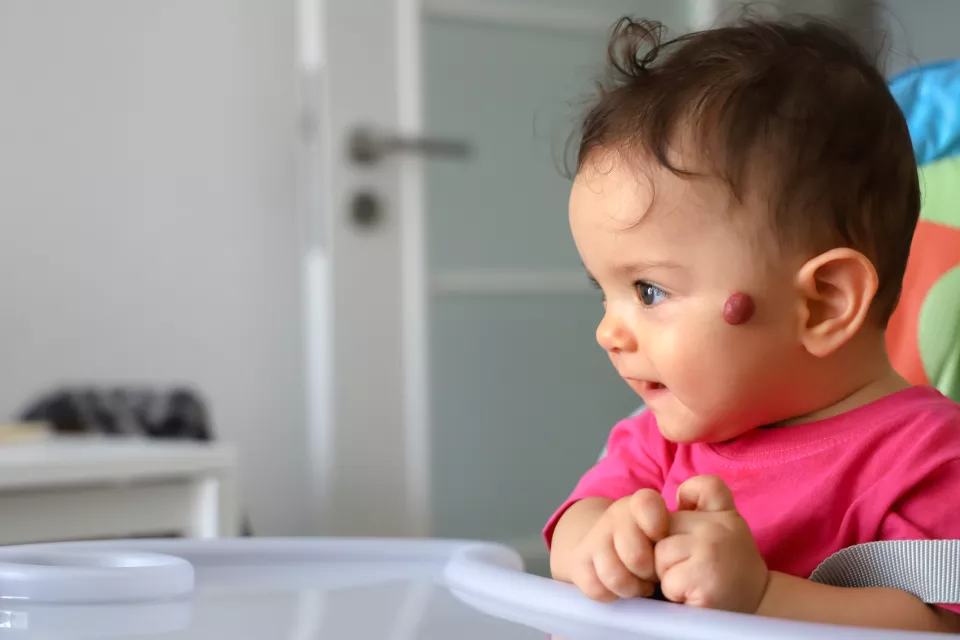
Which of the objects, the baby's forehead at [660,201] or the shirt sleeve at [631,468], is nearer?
the baby's forehead at [660,201]

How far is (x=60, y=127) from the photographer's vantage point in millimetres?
1926

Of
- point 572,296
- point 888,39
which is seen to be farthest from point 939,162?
point 572,296

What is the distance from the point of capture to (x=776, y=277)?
50 cm

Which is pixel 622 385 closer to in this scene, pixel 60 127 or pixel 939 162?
pixel 60 127

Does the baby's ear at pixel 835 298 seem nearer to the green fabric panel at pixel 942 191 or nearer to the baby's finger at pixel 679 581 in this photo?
A: the baby's finger at pixel 679 581

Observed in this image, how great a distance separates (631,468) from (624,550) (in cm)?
19

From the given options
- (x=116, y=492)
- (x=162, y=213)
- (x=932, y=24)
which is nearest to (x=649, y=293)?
(x=116, y=492)

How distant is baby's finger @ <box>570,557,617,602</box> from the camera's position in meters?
0.43

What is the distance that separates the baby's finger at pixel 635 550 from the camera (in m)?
0.42

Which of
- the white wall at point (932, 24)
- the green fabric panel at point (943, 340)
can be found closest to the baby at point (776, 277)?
the green fabric panel at point (943, 340)

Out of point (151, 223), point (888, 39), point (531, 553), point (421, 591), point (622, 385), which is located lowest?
point (531, 553)

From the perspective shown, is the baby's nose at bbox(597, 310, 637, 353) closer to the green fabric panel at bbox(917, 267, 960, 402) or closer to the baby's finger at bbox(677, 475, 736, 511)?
the baby's finger at bbox(677, 475, 736, 511)

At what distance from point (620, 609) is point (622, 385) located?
6.07 ft

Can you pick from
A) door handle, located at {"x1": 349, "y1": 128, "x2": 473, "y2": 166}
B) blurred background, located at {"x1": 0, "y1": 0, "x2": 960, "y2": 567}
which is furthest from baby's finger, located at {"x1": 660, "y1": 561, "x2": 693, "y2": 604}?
door handle, located at {"x1": 349, "y1": 128, "x2": 473, "y2": 166}
